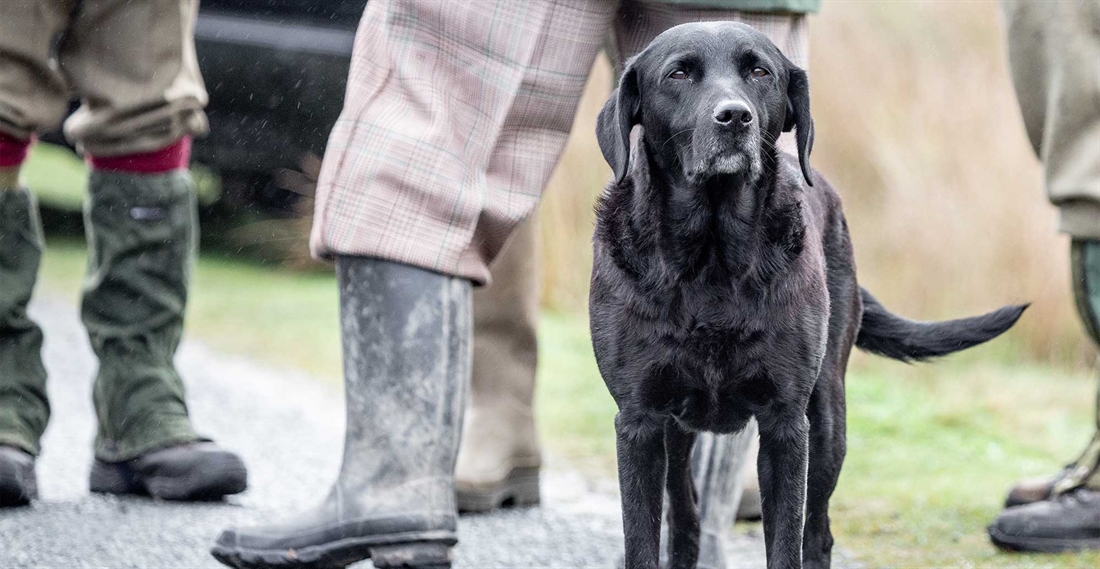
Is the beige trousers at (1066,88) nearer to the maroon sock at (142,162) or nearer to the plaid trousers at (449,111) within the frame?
the plaid trousers at (449,111)

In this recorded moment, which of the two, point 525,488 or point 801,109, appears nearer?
point 801,109

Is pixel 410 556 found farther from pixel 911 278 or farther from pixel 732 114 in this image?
pixel 911 278

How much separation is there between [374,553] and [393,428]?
0.24 metres

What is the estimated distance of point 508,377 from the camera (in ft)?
12.3

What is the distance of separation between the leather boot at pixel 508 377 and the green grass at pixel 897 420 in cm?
65

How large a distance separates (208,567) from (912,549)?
65.8 inches

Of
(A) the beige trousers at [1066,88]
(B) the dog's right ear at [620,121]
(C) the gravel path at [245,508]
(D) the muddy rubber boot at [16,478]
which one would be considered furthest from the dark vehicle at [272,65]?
(B) the dog's right ear at [620,121]

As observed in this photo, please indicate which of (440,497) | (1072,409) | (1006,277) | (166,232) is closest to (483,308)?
(166,232)

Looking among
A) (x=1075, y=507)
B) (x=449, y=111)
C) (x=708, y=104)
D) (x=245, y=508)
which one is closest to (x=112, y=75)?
(x=245, y=508)

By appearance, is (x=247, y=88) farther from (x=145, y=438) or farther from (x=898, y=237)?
(x=145, y=438)

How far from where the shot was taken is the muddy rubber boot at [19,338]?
3623 mm

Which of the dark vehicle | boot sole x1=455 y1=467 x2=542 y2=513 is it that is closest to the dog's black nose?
boot sole x1=455 y1=467 x2=542 y2=513

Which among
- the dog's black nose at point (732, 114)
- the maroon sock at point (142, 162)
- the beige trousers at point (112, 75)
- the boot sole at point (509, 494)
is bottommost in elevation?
the boot sole at point (509, 494)

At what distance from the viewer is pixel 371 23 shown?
2.72m
